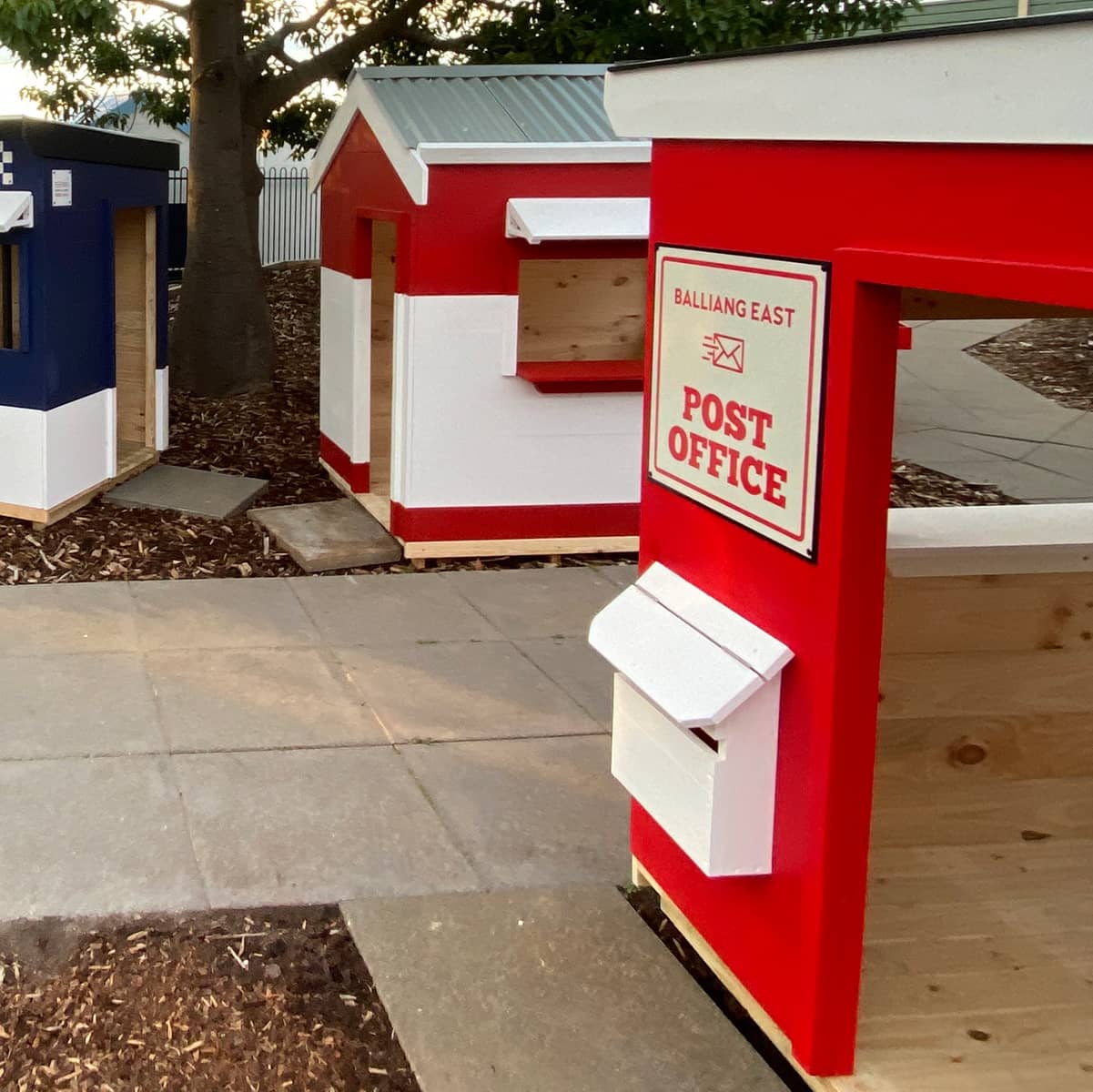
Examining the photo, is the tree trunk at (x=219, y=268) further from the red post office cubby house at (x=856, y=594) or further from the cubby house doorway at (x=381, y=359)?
the red post office cubby house at (x=856, y=594)

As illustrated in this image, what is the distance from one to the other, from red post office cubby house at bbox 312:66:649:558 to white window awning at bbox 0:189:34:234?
190cm

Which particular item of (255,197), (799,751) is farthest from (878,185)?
(255,197)

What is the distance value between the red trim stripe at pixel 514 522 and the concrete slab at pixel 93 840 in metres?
3.12

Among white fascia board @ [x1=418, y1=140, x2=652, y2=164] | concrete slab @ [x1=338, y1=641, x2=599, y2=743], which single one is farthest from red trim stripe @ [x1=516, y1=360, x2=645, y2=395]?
concrete slab @ [x1=338, y1=641, x2=599, y2=743]

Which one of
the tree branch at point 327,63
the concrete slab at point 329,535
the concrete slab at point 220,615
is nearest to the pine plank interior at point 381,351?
the concrete slab at point 329,535

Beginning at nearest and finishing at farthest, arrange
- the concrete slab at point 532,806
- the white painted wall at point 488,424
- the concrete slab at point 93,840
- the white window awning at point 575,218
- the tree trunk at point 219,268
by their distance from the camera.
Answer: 1. the concrete slab at point 93,840
2. the concrete slab at point 532,806
3. the white window awning at point 575,218
4. the white painted wall at point 488,424
5. the tree trunk at point 219,268

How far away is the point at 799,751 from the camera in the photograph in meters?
3.52

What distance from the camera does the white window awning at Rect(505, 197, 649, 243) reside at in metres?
7.98

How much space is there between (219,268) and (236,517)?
3.89 m

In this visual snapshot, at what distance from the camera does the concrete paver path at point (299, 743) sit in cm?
486

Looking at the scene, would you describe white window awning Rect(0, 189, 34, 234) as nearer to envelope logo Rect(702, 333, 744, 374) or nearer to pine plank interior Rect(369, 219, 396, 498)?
pine plank interior Rect(369, 219, 396, 498)

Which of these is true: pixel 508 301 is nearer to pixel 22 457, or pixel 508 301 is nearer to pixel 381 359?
pixel 381 359

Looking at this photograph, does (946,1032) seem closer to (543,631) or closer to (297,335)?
(543,631)

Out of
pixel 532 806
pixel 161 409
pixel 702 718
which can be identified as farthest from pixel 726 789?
pixel 161 409
